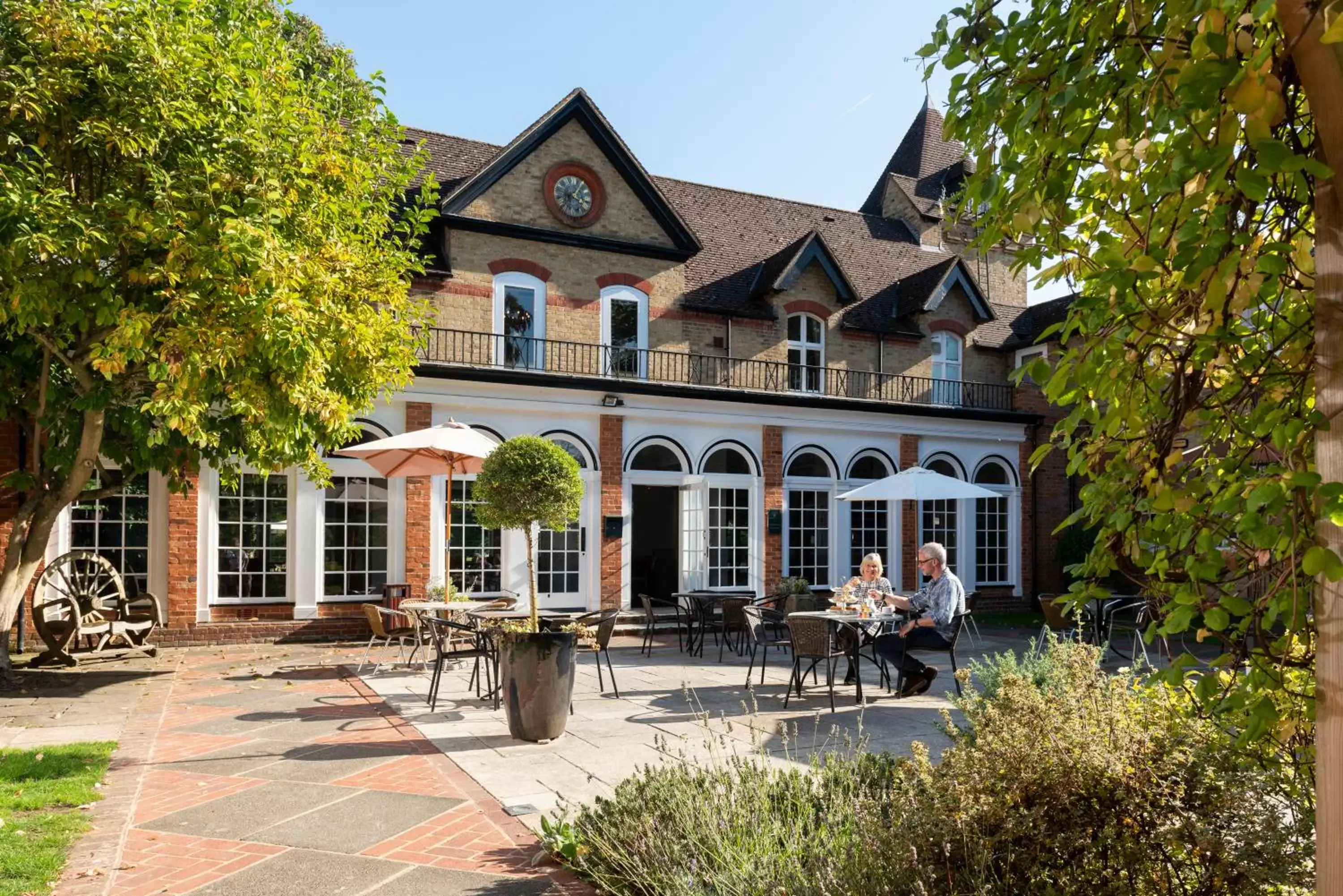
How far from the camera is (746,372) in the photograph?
19.1 m

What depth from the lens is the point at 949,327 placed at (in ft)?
71.1

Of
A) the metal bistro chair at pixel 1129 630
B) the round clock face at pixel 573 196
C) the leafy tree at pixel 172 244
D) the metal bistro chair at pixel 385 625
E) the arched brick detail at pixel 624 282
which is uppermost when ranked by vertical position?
the round clock face at pixel 573 196

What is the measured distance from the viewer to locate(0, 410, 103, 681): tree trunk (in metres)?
9.85

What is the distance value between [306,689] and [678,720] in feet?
13.9

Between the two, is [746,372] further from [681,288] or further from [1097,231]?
[1097,231]

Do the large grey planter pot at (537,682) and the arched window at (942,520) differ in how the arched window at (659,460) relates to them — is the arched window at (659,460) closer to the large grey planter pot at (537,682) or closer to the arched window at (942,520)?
the arched window at (942,520)

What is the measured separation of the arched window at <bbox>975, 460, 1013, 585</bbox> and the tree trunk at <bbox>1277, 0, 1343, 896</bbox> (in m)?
19.4

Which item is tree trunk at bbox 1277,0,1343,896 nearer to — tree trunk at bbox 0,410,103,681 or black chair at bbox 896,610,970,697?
black chair at bbox 896,610,970,697

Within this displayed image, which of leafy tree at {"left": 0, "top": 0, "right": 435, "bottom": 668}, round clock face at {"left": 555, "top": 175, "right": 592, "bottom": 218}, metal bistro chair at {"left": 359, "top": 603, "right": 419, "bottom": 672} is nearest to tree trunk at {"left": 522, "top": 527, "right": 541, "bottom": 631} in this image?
leafy tree at {"left": 0, "top": 0, "right": 435, "bottom": 668}

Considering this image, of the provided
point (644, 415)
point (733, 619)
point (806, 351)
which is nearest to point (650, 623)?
point (733, 619)

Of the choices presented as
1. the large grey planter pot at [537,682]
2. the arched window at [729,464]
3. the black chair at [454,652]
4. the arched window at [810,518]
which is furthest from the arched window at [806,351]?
the large grey planter pot at [537,682]

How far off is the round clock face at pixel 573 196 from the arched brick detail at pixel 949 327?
8.55 meters

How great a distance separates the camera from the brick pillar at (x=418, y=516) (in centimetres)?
1486

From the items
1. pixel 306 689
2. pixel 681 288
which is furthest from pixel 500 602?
pixel 681 288
